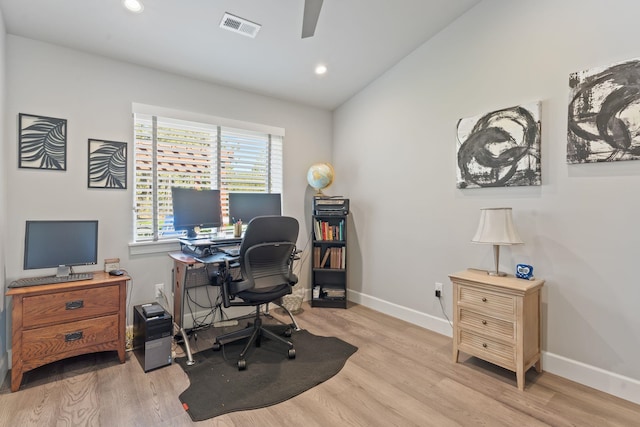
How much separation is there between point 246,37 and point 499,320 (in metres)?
3.08

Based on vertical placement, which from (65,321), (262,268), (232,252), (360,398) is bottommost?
(360,398)

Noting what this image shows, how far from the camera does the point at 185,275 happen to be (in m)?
2.63

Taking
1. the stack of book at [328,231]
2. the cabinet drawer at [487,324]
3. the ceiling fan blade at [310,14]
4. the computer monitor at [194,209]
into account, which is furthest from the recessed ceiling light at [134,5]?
the cabinet drawer at [487,324]

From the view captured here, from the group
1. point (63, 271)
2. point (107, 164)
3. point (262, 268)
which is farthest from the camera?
point (107, 164)

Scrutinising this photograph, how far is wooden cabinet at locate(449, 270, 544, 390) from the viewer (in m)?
2.13

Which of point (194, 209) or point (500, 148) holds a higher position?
point (500, 148)

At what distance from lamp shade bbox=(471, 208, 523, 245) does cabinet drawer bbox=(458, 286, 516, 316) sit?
1.27 feet

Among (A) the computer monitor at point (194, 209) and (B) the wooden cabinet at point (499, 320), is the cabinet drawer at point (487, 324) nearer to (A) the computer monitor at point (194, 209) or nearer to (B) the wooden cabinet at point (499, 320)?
(B) the wooden cabinet at point (499, 320)

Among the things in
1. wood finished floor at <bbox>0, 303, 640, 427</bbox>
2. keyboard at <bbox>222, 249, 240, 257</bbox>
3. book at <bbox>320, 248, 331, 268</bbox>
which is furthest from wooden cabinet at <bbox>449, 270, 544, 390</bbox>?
keyboard at <bbox>222, 249, 240, 257</bbox>

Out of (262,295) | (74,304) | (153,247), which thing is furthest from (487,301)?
(74,304)

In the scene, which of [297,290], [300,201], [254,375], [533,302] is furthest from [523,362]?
[300,201]

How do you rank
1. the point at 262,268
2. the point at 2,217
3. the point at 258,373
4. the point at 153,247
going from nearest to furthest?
1. the point at 2,217
2. the point at 258,373
3. the point at 262,268
4. the point at 153,247

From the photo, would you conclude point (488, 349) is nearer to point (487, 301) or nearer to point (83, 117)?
point (487, 301)

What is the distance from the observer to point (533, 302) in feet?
7.44
